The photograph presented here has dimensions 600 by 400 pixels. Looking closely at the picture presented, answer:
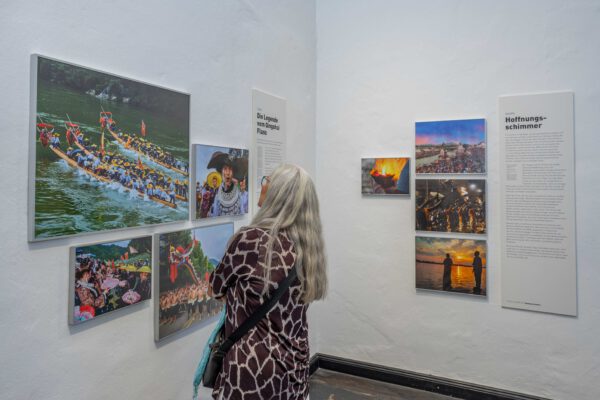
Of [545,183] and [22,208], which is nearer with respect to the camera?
[22,208]

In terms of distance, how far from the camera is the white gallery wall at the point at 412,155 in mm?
3076

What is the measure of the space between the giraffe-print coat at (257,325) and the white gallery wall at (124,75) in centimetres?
59

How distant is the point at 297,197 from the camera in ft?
5.87

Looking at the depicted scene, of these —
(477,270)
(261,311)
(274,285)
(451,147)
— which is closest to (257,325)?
(261,311)

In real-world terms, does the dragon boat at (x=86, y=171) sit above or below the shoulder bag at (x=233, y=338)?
above

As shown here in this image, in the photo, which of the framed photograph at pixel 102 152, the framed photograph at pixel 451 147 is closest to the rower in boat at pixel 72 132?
the framed photograph at pixel 102 152

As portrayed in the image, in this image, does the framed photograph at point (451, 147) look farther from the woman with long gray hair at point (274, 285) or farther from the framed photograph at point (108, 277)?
the framed photograph at point (108, 277)

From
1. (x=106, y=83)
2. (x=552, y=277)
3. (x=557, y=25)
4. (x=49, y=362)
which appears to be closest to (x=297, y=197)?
(x=106, y=83)

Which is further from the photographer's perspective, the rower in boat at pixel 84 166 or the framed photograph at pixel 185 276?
the framed photograph at pixel 185 276

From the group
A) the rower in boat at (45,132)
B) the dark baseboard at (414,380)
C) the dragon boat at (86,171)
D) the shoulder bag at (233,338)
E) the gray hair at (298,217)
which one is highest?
the rower in boat at (45,132)

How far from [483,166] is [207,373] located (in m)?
2.74

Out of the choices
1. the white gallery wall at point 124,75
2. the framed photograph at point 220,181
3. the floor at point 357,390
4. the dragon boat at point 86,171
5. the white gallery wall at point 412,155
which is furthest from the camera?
the floor at point 357,390

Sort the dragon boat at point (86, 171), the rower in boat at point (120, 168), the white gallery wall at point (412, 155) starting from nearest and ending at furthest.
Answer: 1. the dragon boat at point (86, 171)
2. the rower in boat at point (120, 168)
3. the white gallery wall at point (412, 155)

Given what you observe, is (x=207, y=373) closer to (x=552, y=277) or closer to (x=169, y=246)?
(x=169, y=246)
